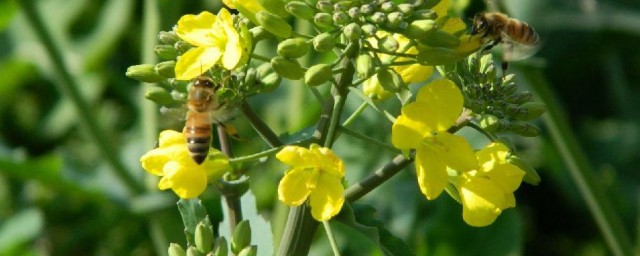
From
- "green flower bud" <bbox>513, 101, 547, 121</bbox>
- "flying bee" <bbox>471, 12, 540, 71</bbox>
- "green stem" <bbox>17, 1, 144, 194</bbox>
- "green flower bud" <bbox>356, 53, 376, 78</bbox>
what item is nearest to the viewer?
"green flower bud" <bbox>356, 53, 376, 78</bbox>

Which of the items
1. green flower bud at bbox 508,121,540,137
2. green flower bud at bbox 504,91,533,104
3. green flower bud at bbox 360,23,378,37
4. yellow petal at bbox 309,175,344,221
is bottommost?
green flower bud at bbox 508,121,540,137

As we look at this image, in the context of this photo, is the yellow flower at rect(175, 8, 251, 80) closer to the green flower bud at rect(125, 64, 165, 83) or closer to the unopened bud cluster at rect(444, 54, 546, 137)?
the green flower bud at rect(125, 64, 165, 83)

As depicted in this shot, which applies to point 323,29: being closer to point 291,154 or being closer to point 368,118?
point 291,154

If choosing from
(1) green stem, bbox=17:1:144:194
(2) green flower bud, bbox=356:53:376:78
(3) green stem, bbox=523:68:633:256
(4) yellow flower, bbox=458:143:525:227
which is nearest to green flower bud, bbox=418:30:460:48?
(2) green flower bud, bbox=356:53:376:78

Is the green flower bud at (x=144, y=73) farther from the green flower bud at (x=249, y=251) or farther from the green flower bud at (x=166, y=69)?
the green flower bud at (x=249, y=251)

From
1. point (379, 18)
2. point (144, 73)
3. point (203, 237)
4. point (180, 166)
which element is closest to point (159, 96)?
point (144, 73)

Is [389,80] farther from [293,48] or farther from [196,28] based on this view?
[196,28]

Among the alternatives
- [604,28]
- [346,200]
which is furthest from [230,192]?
[604,28]
